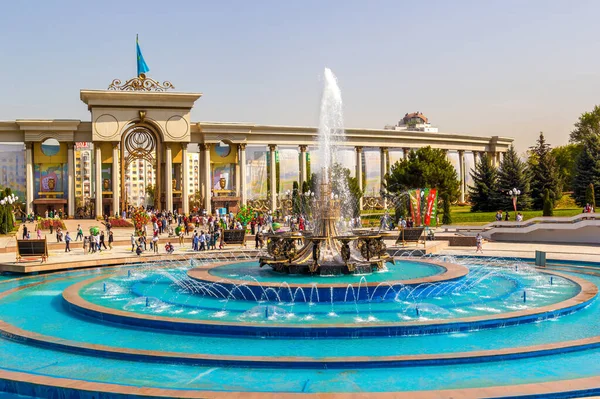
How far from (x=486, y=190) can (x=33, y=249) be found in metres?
33.7

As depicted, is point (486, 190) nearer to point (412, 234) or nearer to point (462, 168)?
point (462, 168)

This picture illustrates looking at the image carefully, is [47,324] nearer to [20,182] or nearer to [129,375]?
[129,375]

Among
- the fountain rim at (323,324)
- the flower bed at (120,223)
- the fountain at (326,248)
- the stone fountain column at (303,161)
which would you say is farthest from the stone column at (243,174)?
the fountain rim at (323,324)

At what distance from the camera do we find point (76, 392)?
7.60 metres

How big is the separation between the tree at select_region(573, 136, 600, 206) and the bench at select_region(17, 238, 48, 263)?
35.3 meters

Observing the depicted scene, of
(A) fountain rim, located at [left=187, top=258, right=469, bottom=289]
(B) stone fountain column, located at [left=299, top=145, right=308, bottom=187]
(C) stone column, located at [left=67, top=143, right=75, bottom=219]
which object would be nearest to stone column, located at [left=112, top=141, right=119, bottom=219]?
(C) stone column, located at [left=67, top=143, right=75, bottom=219]

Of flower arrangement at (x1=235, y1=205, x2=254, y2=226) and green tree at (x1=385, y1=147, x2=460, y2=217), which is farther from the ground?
green tree at (x1=385, y1=147, x2=460, y2=217)

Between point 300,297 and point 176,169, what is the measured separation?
3947 cm

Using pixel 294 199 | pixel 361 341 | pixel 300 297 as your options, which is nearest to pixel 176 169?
pixel 294 199

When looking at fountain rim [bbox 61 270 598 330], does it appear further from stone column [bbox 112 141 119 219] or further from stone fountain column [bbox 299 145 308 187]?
stone fountain column [bbox 299 145 308 187]

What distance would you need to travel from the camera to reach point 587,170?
142 ft

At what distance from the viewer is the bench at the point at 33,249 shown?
819 inches

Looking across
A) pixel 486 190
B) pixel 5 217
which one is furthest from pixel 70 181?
pixel 486 190

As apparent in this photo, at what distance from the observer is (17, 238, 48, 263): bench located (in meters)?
20.8
